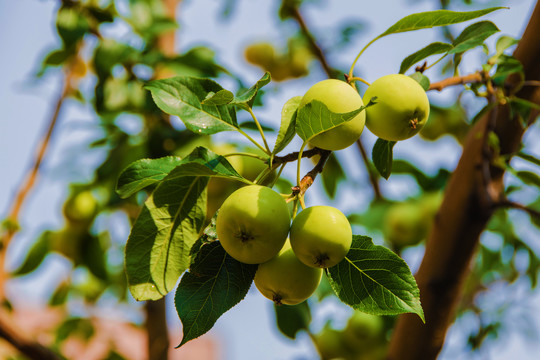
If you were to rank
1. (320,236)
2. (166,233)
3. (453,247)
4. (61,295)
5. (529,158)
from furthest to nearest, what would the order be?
(61,295) < (453,247) < (529,158) < (166,233) < (320,236)

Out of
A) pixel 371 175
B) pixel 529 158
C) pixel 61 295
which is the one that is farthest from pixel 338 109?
pixel 61 295

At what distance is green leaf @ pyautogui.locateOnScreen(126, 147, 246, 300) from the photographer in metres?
0.59

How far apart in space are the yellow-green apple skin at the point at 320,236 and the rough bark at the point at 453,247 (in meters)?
0.60

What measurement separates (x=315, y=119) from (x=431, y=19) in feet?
0.77

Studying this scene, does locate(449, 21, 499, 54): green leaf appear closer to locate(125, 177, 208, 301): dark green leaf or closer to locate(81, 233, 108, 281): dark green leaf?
locate(125, 177, 208, 301): dark green leaf

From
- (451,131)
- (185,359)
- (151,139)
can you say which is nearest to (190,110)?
(151,139)

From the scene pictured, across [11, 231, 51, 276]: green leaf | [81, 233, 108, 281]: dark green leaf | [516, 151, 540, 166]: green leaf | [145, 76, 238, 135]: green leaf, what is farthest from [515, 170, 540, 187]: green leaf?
[11, 231, 51, 276]: green leaf

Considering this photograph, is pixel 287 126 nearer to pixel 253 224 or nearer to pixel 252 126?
pixel 253 224

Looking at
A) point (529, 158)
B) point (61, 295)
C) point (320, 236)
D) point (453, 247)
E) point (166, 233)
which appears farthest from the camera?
point (61, 295)

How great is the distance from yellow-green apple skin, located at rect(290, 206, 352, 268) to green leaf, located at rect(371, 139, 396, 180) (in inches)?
6.7

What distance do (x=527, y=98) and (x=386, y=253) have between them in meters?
0.60

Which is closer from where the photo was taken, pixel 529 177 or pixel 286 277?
pixel 286 277

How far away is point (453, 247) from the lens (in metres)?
1.08

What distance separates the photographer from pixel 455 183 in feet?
3.71
